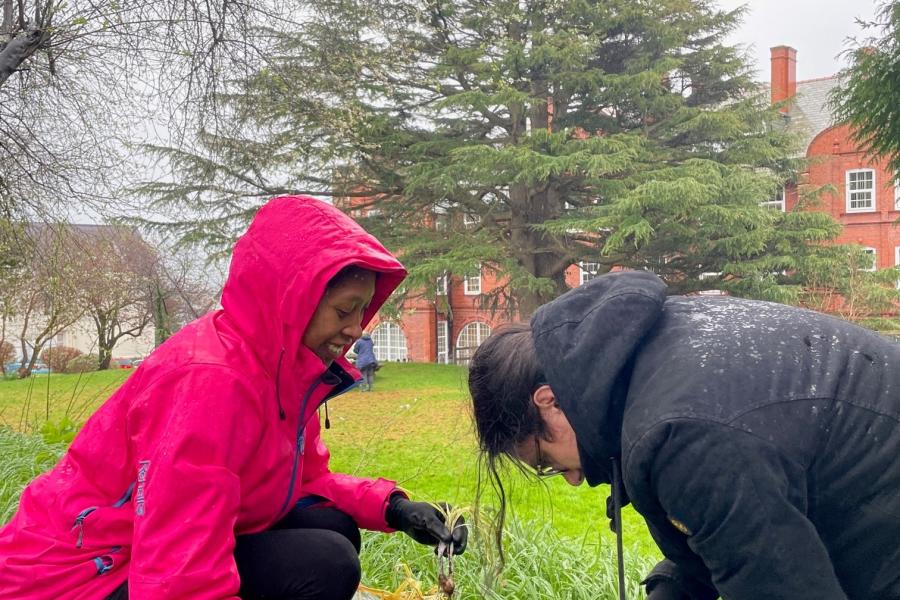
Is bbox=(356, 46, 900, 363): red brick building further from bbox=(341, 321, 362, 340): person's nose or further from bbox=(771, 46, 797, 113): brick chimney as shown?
bbox=(341, 321, 362, 340): person's nose

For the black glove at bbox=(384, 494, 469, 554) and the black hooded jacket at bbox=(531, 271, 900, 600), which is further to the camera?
the black glove at bbox=(384, 494, 469, 554)

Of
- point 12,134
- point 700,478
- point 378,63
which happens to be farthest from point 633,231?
point 700,478

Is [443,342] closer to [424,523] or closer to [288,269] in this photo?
[424,523]

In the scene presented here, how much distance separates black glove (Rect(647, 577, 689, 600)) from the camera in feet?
6.49

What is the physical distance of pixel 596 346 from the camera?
55.1 inches

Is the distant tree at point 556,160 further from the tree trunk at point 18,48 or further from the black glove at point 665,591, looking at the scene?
the black glove at point 665,591

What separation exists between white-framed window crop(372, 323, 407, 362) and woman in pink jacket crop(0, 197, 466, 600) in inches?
1171

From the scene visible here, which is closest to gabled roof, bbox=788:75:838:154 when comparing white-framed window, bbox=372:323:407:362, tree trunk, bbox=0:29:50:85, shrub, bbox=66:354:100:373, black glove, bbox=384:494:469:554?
white-framed window, bbox=372:323:407:362

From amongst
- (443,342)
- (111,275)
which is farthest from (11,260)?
(443,342)

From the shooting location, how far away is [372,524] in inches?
98.8

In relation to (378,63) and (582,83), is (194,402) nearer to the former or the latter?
(378,63)

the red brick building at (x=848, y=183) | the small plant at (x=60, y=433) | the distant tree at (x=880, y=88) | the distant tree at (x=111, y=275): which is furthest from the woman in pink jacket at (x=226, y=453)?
the red brick building at (x=848, y=183)

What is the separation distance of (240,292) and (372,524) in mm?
917

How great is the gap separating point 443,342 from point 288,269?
95.4 ft
